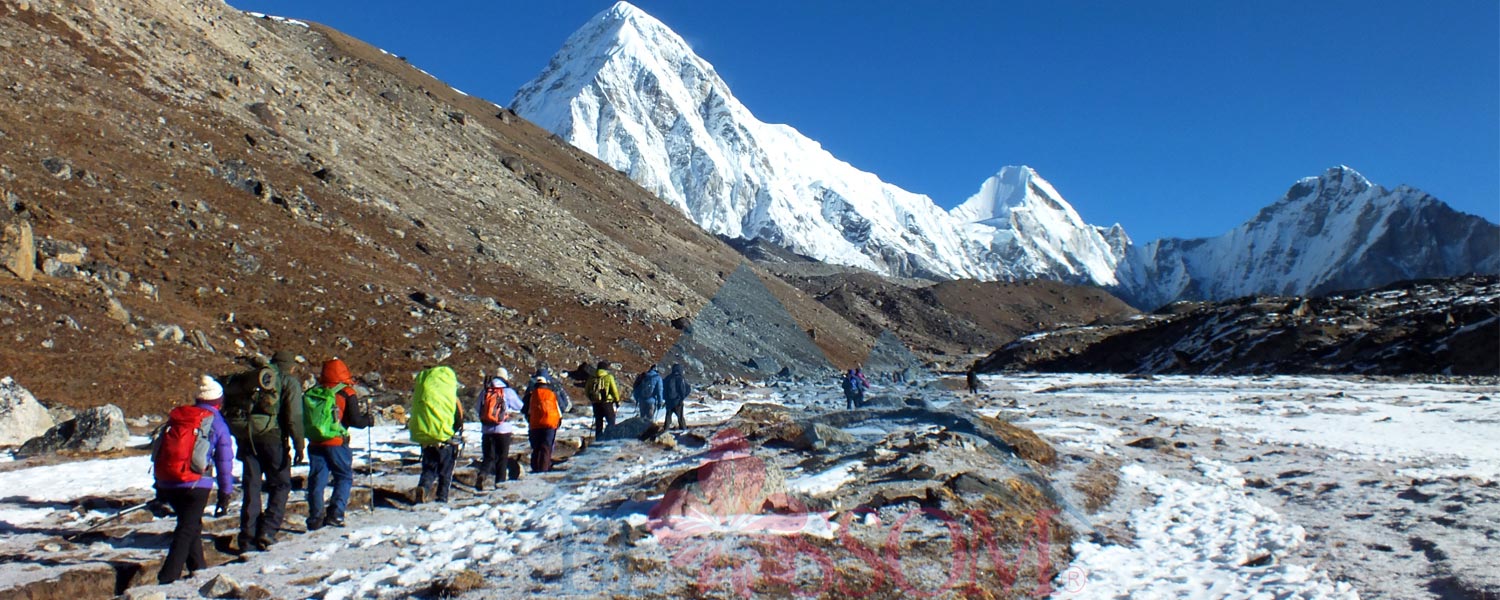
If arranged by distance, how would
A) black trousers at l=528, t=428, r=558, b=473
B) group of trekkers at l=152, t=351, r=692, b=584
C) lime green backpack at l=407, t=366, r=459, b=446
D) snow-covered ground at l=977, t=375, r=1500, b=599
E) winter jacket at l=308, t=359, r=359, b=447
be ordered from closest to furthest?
group of trekkers at l=152, t=351, r=692, b=584
snow-covered ground at l=977, t=375, r=1500, b=599
winter jacket at l=308, t=359, r=359, b=447
lime green backpack at l=407, t=366, r=459, b=446
black trousers at l=528, t=428, r=558, b=473

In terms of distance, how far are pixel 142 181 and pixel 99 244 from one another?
16.1 feet

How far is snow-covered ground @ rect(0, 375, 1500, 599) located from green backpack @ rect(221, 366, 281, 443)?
3.59 ft

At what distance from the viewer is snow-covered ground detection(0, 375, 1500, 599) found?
25.0 ft

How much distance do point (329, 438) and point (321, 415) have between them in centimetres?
24

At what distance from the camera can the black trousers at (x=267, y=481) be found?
8.27 metres

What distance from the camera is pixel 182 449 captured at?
287 inches

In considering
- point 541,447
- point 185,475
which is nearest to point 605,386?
point 541,447

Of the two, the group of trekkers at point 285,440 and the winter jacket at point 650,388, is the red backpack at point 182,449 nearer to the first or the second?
the group of trekkers at point 285,440

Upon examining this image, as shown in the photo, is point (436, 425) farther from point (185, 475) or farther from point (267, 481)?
point (185, 475)

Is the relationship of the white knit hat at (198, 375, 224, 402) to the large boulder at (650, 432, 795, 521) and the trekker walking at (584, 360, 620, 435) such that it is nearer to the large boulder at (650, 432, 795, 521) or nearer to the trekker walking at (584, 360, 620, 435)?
the large boulder at (650, 432, 795, 521)

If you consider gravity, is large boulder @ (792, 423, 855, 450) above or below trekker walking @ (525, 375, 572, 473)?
below

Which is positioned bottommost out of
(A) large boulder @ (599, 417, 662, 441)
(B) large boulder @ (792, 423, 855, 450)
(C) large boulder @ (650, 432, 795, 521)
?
(C) large boulder @ (650, 432, 795, 521)

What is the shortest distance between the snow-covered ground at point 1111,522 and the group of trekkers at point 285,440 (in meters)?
0.36

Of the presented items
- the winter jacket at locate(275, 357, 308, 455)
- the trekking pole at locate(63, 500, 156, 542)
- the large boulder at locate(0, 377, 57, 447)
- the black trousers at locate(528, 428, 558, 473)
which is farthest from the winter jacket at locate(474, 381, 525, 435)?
the large boulder at locate(0, 377, 57, 447)
